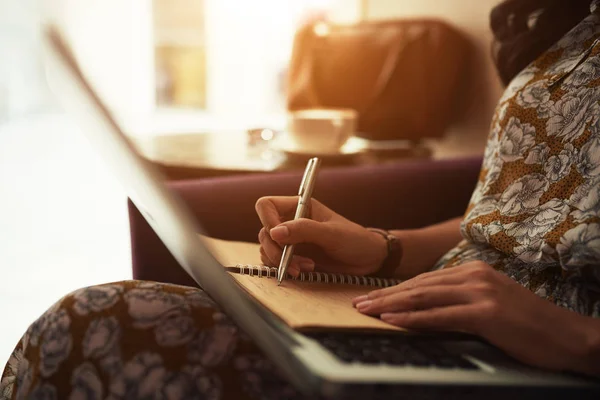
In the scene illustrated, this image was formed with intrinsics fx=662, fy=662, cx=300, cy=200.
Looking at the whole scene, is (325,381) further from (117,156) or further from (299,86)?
(299,86)

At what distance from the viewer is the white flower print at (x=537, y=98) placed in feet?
2.36

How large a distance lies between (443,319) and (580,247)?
0.15m

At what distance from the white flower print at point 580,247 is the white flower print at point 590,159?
0.06 m

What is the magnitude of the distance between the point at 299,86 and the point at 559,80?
3.58 ft

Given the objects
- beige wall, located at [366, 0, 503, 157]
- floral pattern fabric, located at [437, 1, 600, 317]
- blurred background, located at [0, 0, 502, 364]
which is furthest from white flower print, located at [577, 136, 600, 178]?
blurred background, located at [0, 0, 502, 364]

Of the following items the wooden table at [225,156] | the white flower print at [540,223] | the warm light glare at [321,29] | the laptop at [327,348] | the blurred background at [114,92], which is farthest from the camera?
the blurred background at [114,92]

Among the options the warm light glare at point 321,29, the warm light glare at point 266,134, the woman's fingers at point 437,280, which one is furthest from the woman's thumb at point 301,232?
the warm light glare at point 321,29

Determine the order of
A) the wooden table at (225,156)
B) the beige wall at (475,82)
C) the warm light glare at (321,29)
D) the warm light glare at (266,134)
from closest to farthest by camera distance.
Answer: the wooden table at (225,156)
the warm light glare at (266,134)
the beige wall at (475,82)
the warm light glare at (321,29)

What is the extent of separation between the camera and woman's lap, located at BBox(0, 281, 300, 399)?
53cm

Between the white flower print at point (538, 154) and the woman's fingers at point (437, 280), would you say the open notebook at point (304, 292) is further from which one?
the white flower print at point (538, 154)

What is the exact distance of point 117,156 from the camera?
1.60 feet

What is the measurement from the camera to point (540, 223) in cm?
65

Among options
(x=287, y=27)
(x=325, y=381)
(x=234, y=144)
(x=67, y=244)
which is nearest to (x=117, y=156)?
(x=325, y=381)

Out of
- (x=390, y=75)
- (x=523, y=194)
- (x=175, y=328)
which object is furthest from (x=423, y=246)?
Result: (x=390, y=75)
